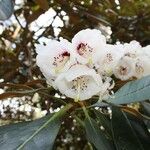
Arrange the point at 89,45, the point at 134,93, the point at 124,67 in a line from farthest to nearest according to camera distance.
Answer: the point at 124,67, the point at 89,45, the point at 134,93

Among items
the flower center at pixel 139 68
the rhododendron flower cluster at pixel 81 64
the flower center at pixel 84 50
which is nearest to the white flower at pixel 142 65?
the flower center at pixel 139 68

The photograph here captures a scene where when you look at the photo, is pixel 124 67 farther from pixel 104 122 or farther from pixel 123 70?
pixel 104 122

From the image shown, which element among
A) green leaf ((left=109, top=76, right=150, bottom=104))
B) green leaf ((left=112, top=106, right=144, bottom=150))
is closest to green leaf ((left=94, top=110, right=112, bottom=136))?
green leaf ((left=112, top=106, right=144, bottom=150))

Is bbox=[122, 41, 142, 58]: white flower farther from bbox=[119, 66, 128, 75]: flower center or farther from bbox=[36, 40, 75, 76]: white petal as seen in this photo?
bbox=[36, 40, 75, 76]: white petal

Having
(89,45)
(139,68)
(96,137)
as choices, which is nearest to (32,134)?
(96,137)

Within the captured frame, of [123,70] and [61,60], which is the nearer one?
[61,60]

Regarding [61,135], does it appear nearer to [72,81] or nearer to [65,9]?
[65,9]
